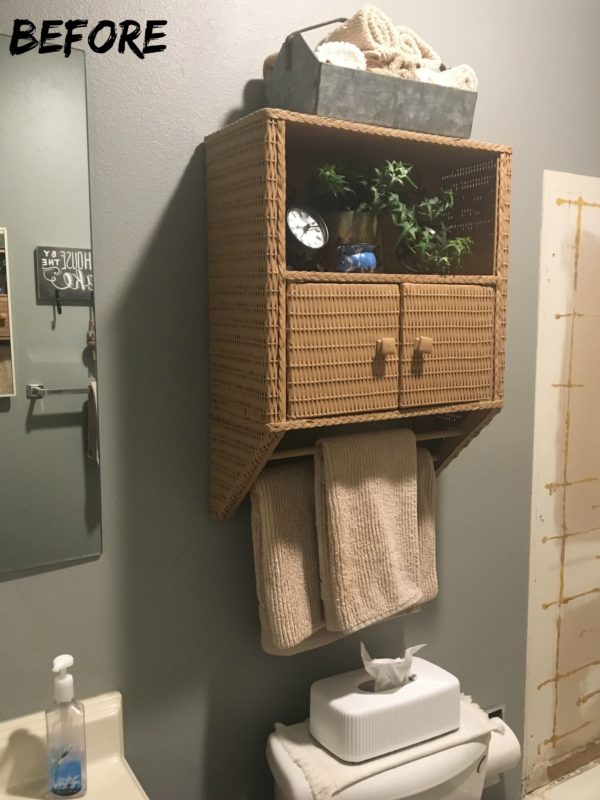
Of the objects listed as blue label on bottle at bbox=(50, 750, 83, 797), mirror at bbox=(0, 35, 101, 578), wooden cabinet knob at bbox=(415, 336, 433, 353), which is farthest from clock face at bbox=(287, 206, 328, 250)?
blue label on bottle at bbox=(50, 750, 83, 797)

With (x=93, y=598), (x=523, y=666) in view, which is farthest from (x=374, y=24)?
(x=523, y=666)

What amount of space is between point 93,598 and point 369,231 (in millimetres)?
828

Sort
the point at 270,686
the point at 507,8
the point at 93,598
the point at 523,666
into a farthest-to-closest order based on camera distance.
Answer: the point at 523,666 < the point at 507,8 < the point at 270,686 < the point at 93,598

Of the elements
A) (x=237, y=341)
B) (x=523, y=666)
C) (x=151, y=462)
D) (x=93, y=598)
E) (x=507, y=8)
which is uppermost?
(x=507, y=8)

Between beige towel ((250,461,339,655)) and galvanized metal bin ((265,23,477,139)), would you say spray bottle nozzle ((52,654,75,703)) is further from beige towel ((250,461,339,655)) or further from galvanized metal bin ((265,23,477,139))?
galvanized metal bin ((265,23,477,139))

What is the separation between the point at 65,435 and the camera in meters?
1.26

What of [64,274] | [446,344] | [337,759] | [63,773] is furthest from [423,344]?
[63,773]

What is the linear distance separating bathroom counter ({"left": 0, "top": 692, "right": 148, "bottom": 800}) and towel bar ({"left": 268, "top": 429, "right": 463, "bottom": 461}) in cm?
54

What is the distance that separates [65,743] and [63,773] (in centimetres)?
5

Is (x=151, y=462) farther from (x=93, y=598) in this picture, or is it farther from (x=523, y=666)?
(x=523, y=666)

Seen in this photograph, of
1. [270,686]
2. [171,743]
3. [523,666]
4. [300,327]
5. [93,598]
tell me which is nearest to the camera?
[300,327]

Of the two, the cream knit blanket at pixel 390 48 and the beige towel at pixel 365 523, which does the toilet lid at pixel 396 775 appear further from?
the cream knit blanket at pixel 390 48

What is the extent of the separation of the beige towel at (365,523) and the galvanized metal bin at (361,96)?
1.85 ft

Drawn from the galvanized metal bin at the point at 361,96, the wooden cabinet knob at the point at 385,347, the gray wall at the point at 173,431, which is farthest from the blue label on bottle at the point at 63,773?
the galvanized metal bin at the point at 361,96
